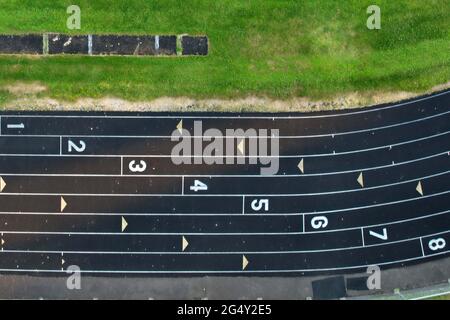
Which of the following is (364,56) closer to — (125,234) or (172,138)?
(172,138)

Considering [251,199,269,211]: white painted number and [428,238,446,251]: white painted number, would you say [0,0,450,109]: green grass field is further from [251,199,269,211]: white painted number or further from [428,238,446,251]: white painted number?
[428,238,446,251]: white painted number

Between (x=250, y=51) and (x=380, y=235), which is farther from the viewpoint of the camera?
(x=250, y=51)

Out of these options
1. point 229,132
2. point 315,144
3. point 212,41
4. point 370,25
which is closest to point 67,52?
point 212,41

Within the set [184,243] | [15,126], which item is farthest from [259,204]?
[15,126]

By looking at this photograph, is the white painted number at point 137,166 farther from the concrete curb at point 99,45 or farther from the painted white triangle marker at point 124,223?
the concrete curb at point 99,45

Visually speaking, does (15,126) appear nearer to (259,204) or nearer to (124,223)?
(124,223)
